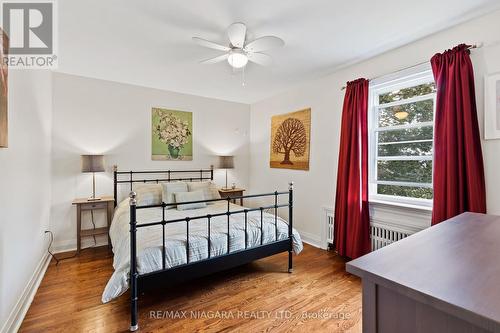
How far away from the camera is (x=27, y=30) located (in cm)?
220

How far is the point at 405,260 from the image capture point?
875 mm

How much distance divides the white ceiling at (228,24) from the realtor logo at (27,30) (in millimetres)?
103

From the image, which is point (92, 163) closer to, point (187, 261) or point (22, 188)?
point (22, 188)

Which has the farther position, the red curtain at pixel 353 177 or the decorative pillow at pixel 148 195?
the decorative pillow at pixel 148 195

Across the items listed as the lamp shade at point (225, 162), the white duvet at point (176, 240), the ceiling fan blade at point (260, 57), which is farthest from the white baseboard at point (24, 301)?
the ceiling fan blade at point (260, 57)

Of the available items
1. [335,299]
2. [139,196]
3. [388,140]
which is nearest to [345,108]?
[388,140]

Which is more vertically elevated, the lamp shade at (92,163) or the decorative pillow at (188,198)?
the lamp shade at (92,163)

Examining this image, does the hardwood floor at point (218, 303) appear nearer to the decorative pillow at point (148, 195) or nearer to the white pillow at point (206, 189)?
the decorative pillow at point (148, 195)

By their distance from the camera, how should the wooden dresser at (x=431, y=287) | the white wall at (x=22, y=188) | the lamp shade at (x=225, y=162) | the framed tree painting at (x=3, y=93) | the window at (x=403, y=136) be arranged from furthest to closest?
the lamp shade at (x=225, y=162), the window at (x=403, y=136), the white wall at (x=22, y=188), the framed tree painting at (x=3, y=93), the wooden dresser at (x=431, y=287)

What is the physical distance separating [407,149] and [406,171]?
0.82ft

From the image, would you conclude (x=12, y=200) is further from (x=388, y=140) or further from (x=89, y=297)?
(x=388, y=140)

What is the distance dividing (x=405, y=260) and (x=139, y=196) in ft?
10.9

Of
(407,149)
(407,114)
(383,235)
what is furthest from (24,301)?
(407,114)

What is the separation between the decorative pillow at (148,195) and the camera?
342 centimetres
